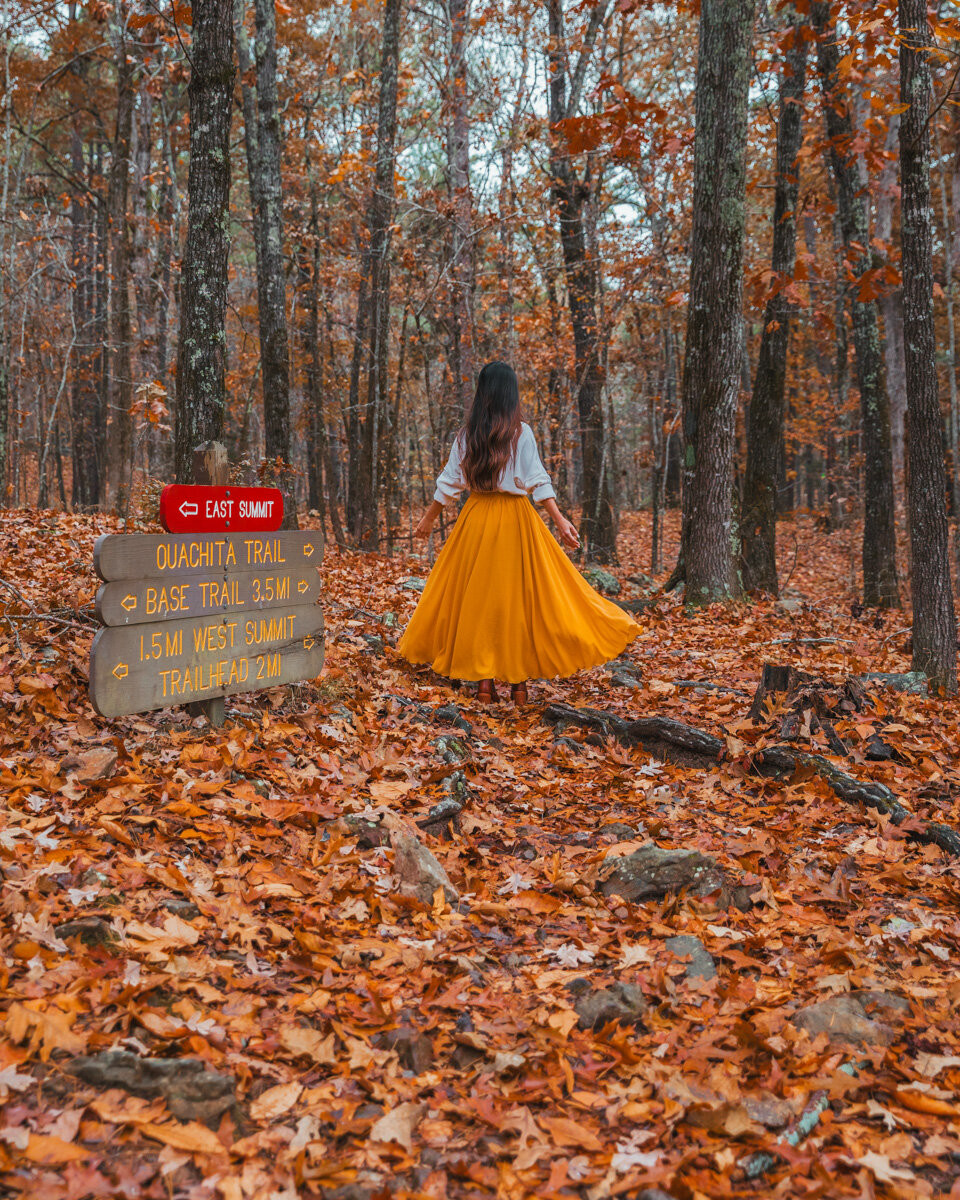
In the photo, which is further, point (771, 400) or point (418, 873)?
point (771, 400)

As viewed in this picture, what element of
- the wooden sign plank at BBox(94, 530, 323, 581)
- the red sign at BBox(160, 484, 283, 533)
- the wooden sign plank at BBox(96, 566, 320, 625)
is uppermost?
the red sign at BBox(160, 484, 283, 533)

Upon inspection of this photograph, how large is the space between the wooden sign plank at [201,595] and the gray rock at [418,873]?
1.51m

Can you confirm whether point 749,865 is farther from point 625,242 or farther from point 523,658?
point 625,242

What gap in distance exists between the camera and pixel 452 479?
5.62 meters

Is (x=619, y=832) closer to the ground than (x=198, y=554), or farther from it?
closer to the ground

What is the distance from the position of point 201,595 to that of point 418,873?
172 centimetres

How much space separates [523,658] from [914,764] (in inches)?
91.9

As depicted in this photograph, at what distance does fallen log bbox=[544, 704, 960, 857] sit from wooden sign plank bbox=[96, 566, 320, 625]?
1870 mm

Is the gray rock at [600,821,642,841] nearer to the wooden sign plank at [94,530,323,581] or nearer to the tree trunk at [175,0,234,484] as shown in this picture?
the wooden sign plank at [94,530,323,581]

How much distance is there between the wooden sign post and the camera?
11.7 ft

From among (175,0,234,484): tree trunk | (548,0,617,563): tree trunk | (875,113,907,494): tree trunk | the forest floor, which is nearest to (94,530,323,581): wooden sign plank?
the forest floor

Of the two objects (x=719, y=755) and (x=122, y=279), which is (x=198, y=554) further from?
(x=122, y=279)

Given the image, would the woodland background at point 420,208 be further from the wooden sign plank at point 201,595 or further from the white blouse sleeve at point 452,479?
the wooden sign plank at point 201,595

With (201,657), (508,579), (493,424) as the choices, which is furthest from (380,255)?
(201,657)
